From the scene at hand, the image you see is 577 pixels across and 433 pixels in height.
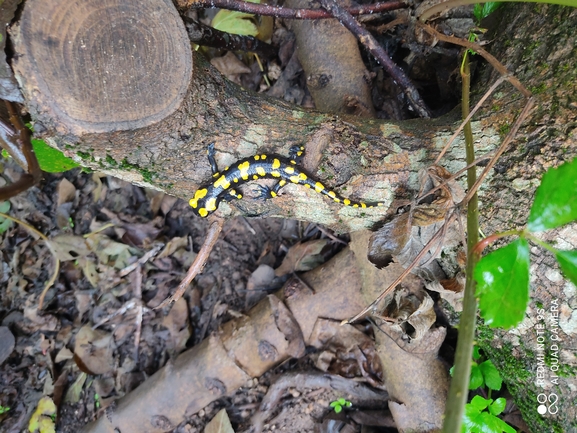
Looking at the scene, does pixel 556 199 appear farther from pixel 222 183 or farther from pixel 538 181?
pixel 222 183

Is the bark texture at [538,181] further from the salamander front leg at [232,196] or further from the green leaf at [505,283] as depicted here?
the salamander front leg at [232,196]

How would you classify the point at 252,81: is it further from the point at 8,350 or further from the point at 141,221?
the point at 8,350

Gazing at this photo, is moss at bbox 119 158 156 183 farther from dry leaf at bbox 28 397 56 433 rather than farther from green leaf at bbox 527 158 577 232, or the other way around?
dry leaf at bbox 28 397 56 433

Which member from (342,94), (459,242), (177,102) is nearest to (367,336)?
(459,242)

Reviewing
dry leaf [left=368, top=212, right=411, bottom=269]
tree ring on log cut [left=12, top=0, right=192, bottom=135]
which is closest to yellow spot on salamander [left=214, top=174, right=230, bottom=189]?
tree ring on log cut [left=12, top=0, right=192, bottom=135]

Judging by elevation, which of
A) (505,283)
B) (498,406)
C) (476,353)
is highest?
(505,283)

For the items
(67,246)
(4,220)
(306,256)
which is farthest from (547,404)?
(4,220)
